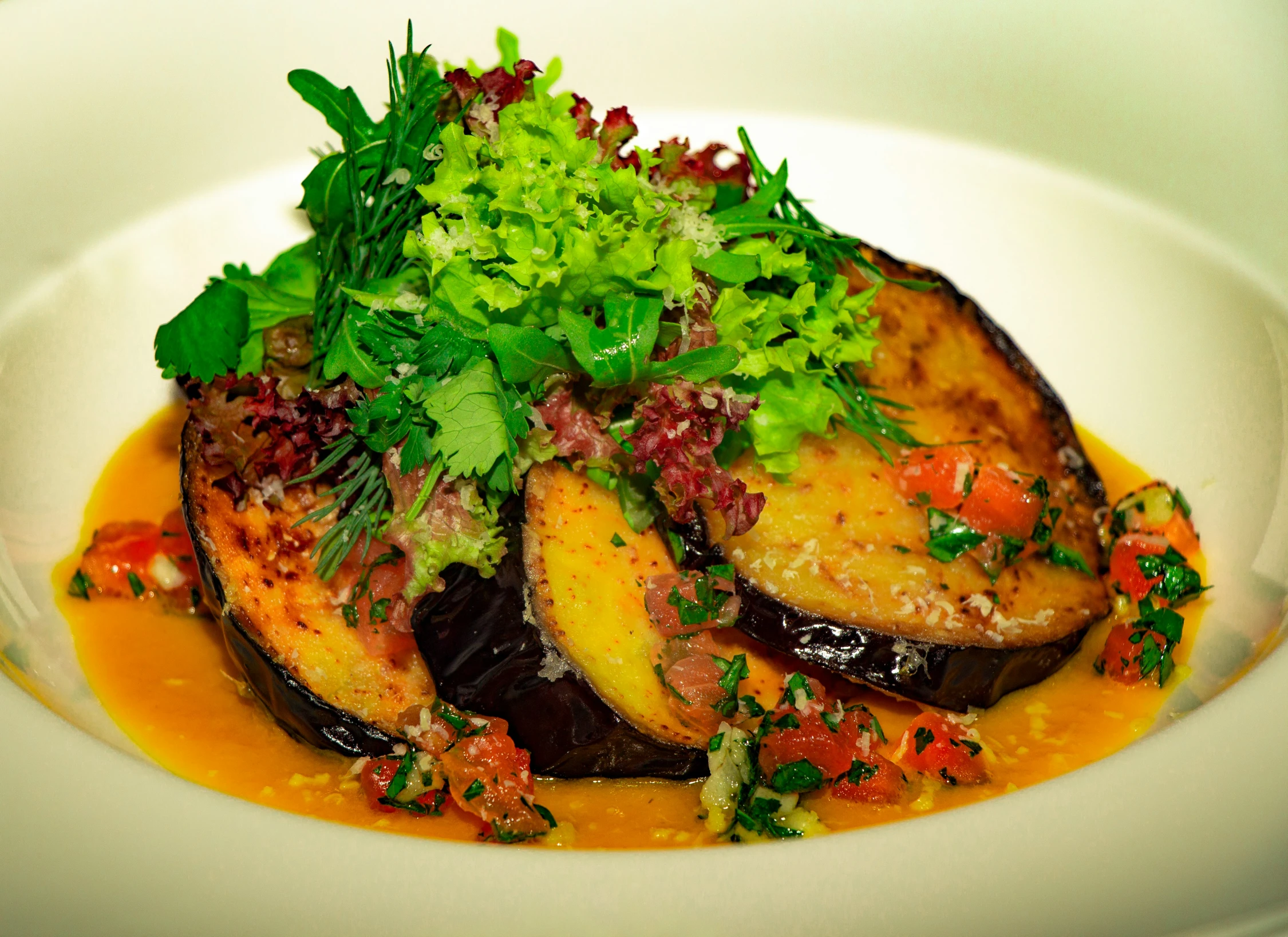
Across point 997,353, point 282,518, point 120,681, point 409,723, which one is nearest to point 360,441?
point 282,518

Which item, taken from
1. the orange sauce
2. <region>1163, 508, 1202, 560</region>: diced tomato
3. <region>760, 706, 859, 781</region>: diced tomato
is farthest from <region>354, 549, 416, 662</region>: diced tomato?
<region>1163, 508, 1202, 560</region>: diced tomato

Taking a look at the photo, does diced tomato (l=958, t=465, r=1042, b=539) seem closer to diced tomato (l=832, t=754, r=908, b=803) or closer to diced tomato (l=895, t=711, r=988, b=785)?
diced tomato (l=895, t=711, r=988, b=785)

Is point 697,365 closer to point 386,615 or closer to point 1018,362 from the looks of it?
point 386,615

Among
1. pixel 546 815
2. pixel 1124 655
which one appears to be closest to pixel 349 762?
pixel 546 815

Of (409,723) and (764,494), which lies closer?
(409,723)

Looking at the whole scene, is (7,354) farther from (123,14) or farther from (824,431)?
(824,431)

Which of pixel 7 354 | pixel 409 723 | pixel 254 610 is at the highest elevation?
pixel 7 354

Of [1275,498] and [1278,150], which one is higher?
[1278,150]
